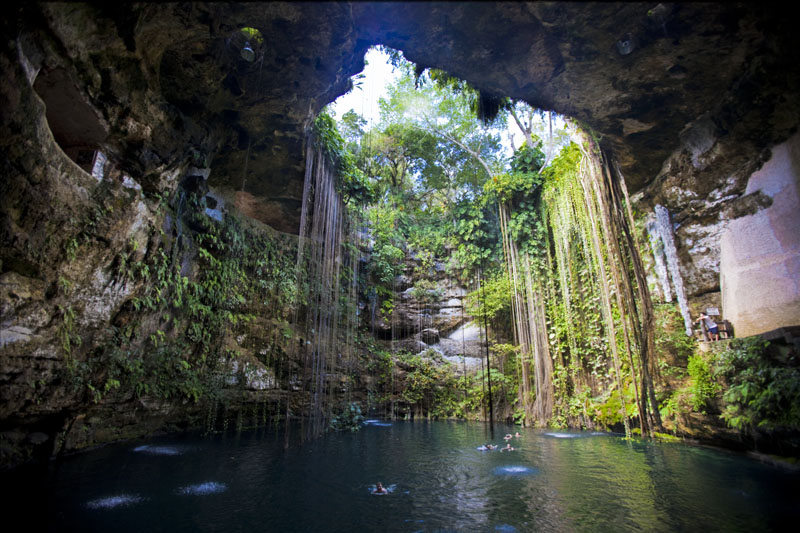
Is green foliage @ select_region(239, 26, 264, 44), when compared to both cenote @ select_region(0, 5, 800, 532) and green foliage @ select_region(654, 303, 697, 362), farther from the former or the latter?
green foliage @ select_region(654, 303, 697, 362)

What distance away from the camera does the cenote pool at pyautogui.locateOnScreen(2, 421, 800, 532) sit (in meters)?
3.16

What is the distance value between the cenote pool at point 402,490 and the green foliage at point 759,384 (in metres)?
0.58

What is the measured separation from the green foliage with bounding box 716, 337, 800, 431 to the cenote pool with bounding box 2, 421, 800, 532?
1.89 ft

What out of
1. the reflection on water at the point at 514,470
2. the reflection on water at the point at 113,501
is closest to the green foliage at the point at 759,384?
the reflection on water at the point at 514,470

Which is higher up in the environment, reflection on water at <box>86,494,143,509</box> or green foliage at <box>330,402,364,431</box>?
green foliage at <box>330,402,364,431</box>

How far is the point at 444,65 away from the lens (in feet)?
16.4

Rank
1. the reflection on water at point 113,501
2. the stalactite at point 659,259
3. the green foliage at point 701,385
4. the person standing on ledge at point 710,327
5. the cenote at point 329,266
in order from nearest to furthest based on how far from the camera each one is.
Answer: the reflection on water at point 113,501 → the cenote at point 329,266 → the green foliage at point 701,385 → the person standing on ledge at point 710,327 → the stalactite at point 659,259

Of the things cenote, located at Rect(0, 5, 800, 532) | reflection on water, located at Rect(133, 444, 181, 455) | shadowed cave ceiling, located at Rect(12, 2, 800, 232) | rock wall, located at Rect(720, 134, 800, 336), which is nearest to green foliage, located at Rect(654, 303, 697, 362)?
cenote, located at Rect(0, 5, 800, 532)

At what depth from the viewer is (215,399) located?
304 inches

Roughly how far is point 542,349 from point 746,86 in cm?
669

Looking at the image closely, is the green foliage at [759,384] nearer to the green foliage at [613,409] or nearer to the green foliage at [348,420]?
the green foliage at [613,409]

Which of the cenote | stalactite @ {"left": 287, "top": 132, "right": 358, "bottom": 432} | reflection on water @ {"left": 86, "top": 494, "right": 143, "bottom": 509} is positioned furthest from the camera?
stalactite @ {"left": 287, "top": 132, "right": 358, "bottom": 432}

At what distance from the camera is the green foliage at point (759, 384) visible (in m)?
4.39

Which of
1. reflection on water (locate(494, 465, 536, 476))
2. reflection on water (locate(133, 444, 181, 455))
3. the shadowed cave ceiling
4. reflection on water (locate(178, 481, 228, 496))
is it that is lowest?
reflection on water (locate(494, 465, 536, 476))
